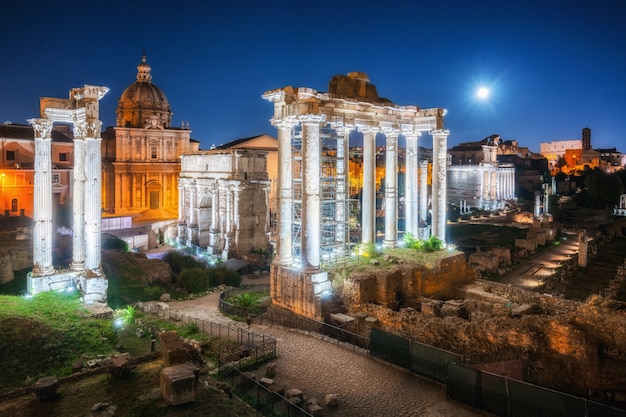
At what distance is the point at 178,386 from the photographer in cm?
1068

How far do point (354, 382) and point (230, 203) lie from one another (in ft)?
88.8

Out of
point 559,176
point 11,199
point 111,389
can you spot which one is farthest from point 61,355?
point 559,176

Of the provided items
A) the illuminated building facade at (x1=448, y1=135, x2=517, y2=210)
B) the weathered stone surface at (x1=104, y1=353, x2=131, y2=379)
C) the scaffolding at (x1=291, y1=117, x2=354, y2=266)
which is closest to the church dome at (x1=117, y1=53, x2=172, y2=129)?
→ the scaffolding at (x1=291, y1=117, x2=354, y2=266)

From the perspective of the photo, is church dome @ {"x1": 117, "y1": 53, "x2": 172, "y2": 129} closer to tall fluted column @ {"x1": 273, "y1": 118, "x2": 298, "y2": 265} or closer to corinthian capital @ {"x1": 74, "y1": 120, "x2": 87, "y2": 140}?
corinthian capital @ {"x1": 74, "y1": 120, "x2": 87, "y2": 140}

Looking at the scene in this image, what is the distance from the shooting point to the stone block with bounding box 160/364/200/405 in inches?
418

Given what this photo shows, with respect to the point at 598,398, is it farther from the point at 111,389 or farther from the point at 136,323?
the point at 136,323

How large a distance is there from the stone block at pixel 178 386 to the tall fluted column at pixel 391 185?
1467 cm

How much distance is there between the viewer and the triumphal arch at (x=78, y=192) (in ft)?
65.1

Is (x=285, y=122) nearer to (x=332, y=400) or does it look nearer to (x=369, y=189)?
(x=369, y=189)

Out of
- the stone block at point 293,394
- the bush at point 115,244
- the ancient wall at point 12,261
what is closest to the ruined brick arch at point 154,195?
the bush at point 115,244

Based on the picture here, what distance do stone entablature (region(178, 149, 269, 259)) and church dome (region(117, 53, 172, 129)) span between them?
41.8 feet

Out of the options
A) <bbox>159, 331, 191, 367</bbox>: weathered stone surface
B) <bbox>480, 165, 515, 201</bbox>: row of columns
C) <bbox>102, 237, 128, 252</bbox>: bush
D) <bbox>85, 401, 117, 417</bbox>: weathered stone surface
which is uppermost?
<bbox>480, 165, 515, 201</bbox>: row of columns

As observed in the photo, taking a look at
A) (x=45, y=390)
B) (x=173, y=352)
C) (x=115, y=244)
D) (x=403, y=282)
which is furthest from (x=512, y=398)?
(x=115, y=244)

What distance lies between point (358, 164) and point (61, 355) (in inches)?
2335
